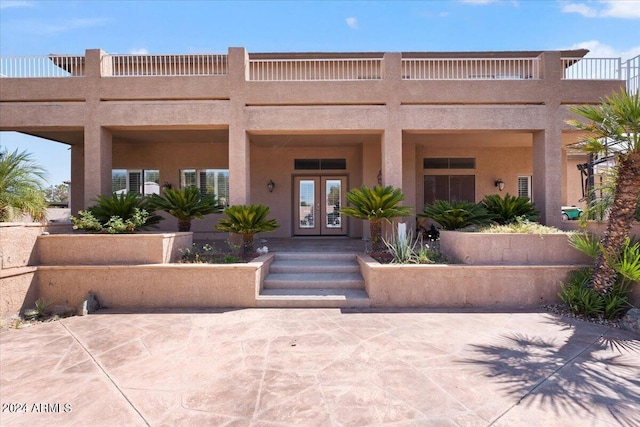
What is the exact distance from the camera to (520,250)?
658 cm

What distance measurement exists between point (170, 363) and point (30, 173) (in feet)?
19.8

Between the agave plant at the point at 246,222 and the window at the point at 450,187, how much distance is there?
774 cm

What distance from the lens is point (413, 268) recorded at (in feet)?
20.9

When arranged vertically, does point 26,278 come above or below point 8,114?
below

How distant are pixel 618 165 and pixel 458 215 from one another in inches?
123

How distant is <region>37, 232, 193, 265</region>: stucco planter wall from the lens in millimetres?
6598

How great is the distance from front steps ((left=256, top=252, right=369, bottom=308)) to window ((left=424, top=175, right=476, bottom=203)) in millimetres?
6416

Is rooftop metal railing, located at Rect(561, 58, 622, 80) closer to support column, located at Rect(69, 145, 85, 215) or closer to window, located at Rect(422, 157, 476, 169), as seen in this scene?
window, located at Rect(422, 157, 476, 169)

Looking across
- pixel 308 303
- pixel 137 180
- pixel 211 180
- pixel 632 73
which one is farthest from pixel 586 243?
pixel 137 180

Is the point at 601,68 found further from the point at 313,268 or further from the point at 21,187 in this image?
the point at 21,187

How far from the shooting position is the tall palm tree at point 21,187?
656 centimetres

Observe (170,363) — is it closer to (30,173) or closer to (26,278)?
(26,278)

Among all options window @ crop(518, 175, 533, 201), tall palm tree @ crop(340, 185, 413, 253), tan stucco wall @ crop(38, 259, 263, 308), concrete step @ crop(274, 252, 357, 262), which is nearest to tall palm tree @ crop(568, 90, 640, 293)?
tall palm tree @ crop(340, 185, 413, 253)

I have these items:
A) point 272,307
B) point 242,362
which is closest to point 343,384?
point 242,362
